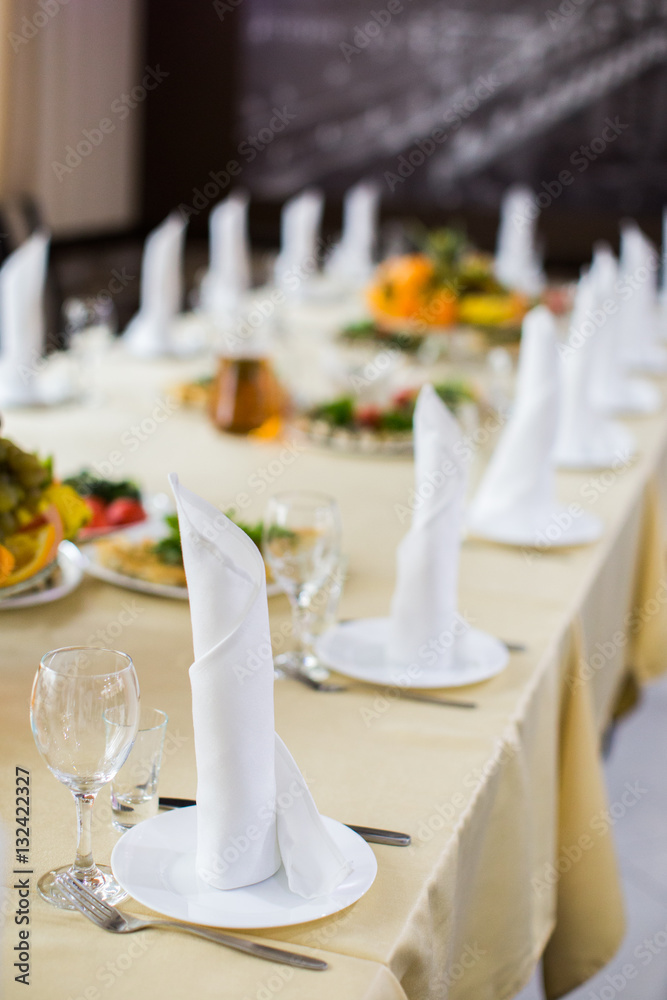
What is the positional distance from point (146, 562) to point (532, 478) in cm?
66

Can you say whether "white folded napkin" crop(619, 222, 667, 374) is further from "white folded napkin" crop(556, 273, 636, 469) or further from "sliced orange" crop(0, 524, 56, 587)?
"sliced orange" crop(0, 524, 56, 587)

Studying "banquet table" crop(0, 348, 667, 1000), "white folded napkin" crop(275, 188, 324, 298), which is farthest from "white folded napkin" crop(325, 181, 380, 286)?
"banquet table" crop(0, 348, 667, 1000)

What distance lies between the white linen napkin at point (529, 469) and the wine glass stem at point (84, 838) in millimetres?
1016

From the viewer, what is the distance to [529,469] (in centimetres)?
177

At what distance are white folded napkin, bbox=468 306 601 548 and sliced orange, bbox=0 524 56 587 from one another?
739 mm

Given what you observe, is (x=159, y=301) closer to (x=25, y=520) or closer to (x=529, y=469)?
(x=529, y=469)

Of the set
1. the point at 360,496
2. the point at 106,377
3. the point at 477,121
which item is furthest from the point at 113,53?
the point at 360,496

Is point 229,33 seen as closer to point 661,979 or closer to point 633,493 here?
point 633,493

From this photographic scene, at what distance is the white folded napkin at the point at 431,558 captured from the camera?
1.24 metres

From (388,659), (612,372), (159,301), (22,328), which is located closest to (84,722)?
(388,659)

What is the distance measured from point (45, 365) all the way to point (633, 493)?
1.39m

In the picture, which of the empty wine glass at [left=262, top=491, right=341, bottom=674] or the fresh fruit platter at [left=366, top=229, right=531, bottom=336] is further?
the fresh fruit platter at [left=366, top=229, right=531, bottom=336]

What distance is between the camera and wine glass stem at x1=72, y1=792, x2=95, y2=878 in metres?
0.81

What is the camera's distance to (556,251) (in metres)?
5.90
